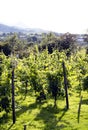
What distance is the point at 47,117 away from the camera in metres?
43.8

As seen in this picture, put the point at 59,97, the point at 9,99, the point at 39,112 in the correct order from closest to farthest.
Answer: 1. the point at 9,99
2. the point at 39,112
3. the point at 59,97

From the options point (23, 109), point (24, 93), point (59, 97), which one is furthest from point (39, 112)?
point (24, 93)

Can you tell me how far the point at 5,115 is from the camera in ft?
149

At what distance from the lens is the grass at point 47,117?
39.8 metres

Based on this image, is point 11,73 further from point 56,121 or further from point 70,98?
point 70,98

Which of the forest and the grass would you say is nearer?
the grass

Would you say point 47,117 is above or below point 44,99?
below

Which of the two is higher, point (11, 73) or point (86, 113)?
point (11, 73)

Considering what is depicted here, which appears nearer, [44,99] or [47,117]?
[47,117]

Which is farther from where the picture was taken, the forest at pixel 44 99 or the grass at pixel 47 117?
the forest at pixel 44 99

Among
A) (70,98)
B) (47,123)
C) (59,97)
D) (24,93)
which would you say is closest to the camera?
(47,123)

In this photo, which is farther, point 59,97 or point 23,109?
point 59,97

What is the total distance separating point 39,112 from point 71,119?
619 cm

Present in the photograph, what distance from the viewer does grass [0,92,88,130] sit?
131 feet
